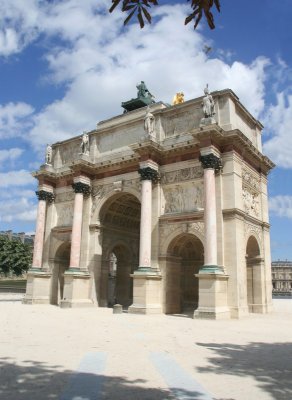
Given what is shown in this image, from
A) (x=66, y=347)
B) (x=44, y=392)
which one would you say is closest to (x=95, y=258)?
(x=66, y=347)

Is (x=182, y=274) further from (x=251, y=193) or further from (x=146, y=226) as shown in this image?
(x=251, y=193)

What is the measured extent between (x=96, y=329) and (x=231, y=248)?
10311 mm

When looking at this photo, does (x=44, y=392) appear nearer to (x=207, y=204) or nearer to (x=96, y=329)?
(x=96, y=329)

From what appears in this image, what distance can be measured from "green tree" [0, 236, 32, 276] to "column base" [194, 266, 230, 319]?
5339cm

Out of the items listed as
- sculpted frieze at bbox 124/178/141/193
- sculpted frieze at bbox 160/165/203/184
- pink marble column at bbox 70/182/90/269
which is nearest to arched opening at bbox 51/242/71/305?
pink marble column at bbox 70/182/90/269

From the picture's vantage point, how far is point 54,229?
104ft

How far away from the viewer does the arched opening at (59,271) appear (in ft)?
103

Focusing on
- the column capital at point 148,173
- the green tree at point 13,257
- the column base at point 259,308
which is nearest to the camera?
the column capital at point 148,173

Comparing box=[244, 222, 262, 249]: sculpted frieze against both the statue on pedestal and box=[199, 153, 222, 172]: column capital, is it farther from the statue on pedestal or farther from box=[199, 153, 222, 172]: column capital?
the statue on pedestal

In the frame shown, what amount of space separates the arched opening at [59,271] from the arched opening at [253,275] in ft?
46.0

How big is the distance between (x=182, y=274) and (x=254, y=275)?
5958mm

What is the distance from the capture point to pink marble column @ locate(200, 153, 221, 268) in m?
21.4

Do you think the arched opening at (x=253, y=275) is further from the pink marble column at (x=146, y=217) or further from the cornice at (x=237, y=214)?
the pink marble column at (x=146, y=217)

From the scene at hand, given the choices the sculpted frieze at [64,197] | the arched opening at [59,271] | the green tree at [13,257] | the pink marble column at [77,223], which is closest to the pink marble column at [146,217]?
the pink marble column at [77,223]
